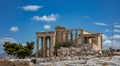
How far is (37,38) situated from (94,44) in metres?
16.2

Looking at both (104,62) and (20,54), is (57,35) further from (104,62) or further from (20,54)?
(104,62)

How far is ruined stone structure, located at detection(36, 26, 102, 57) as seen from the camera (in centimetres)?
7294

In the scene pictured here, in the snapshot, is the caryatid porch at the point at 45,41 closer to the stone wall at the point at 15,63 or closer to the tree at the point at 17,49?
the tree at the point at 17,49

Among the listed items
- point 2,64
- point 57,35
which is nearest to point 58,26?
point 57,35

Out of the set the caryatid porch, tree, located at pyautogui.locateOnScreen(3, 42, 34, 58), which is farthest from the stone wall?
the caryatid porch

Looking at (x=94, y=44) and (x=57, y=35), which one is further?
(x=57, y=35)

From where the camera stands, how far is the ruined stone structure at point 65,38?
72938 mm

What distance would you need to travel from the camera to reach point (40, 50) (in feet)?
253

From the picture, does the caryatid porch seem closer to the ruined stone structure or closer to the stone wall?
the ruined stone structure

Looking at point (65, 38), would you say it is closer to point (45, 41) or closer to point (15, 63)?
point (45, 41)

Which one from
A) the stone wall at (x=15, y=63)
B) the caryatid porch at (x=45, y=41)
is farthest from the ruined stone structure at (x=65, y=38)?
the stone wall at (x=15, y=63)

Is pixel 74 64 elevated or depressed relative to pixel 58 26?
depressed

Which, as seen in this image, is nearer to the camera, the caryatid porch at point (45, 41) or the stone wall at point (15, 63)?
the stone wall at point (15, 63)

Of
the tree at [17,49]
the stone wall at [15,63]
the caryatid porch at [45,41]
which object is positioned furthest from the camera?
the caryatid porch at [45,41]
